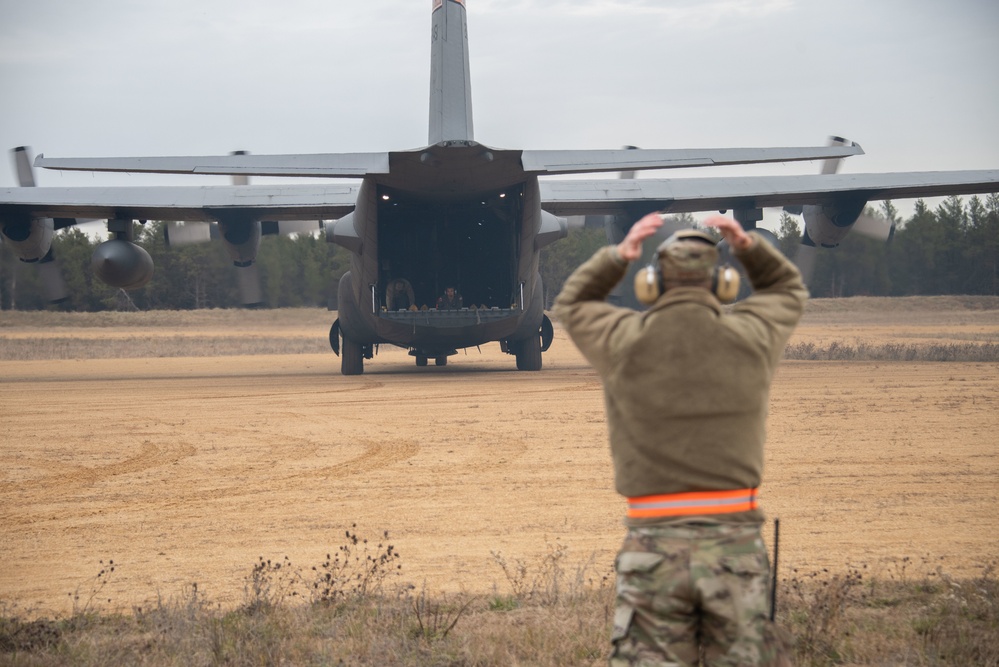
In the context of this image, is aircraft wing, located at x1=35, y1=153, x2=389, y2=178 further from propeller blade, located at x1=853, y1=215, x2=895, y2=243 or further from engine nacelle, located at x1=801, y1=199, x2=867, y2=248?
propeller blade, located at x1=853, y1=215, x2=895, y2=243

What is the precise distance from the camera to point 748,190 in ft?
77.7

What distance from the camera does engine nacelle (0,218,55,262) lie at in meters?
23.3

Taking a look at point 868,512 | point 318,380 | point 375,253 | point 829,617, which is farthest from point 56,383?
point 829,617

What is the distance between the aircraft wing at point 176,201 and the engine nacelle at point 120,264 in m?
1.06

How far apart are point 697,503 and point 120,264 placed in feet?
68.5

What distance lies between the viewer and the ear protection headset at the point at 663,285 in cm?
353

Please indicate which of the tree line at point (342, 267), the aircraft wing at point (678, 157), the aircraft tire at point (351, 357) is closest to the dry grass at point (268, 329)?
the tree line at point (342, 267)

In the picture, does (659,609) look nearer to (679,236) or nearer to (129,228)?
(679,236)

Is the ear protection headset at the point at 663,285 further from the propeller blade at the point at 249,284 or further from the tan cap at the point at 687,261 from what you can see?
the propeller blade at the point at 249,284

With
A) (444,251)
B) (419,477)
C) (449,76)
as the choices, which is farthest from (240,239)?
(419,477)

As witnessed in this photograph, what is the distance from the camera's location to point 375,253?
67.2ft

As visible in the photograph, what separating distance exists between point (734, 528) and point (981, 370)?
67.3 feet

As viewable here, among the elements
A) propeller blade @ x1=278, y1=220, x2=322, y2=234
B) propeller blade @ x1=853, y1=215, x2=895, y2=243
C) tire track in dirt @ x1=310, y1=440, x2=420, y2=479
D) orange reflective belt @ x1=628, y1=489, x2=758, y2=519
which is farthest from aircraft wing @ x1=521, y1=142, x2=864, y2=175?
orange reflective belt @ x1=628, y1=489, x2=758, y2=519

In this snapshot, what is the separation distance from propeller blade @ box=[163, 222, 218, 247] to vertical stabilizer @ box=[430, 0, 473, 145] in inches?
374
